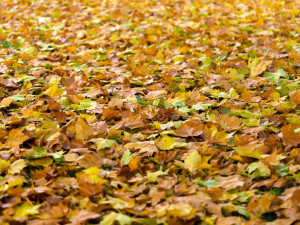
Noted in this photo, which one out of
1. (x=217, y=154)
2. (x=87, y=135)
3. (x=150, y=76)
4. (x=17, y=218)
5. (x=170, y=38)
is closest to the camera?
(x=17, y=218)

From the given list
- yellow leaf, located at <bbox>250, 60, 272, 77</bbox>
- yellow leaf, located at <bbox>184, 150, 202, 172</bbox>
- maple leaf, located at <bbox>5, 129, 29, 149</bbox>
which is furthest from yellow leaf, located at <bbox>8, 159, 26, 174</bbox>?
yellow leaf, located at <bbox>250, 60, 272, 77</bbox>

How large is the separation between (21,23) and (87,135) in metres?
3.00

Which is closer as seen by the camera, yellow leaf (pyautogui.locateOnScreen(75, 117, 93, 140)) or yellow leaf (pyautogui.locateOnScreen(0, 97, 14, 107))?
yellow leaf (pyautogui.locateOnScreen(75, 117, 93, 140))

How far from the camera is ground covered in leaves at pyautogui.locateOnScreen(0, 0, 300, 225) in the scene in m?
1.62

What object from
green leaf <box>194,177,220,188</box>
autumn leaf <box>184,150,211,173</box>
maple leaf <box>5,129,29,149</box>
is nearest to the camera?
green leaf <box>194,177,220,188</box>

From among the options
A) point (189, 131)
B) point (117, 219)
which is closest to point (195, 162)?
point (189, 131)

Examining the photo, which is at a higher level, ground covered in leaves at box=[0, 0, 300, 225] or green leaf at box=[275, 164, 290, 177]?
ground covered in leaves at box=[0, 0, 300, 225]

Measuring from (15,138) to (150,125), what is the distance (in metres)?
0.81

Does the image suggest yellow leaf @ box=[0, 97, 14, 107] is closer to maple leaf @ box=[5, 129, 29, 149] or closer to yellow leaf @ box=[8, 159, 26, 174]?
maple leaf @ box=[5, 129, 29, 149]

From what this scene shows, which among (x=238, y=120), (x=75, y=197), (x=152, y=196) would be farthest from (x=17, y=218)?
(x=238, y=120)

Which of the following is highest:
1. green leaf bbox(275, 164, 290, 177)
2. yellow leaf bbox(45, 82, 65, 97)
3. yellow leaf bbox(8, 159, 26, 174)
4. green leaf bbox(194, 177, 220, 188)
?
yellow leaf bbox(45, 82, 65, 97)

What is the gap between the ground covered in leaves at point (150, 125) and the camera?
1.62 meters

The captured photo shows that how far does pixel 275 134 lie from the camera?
2.17 m

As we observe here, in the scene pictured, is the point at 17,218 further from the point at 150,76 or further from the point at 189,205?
the point at 150,76
